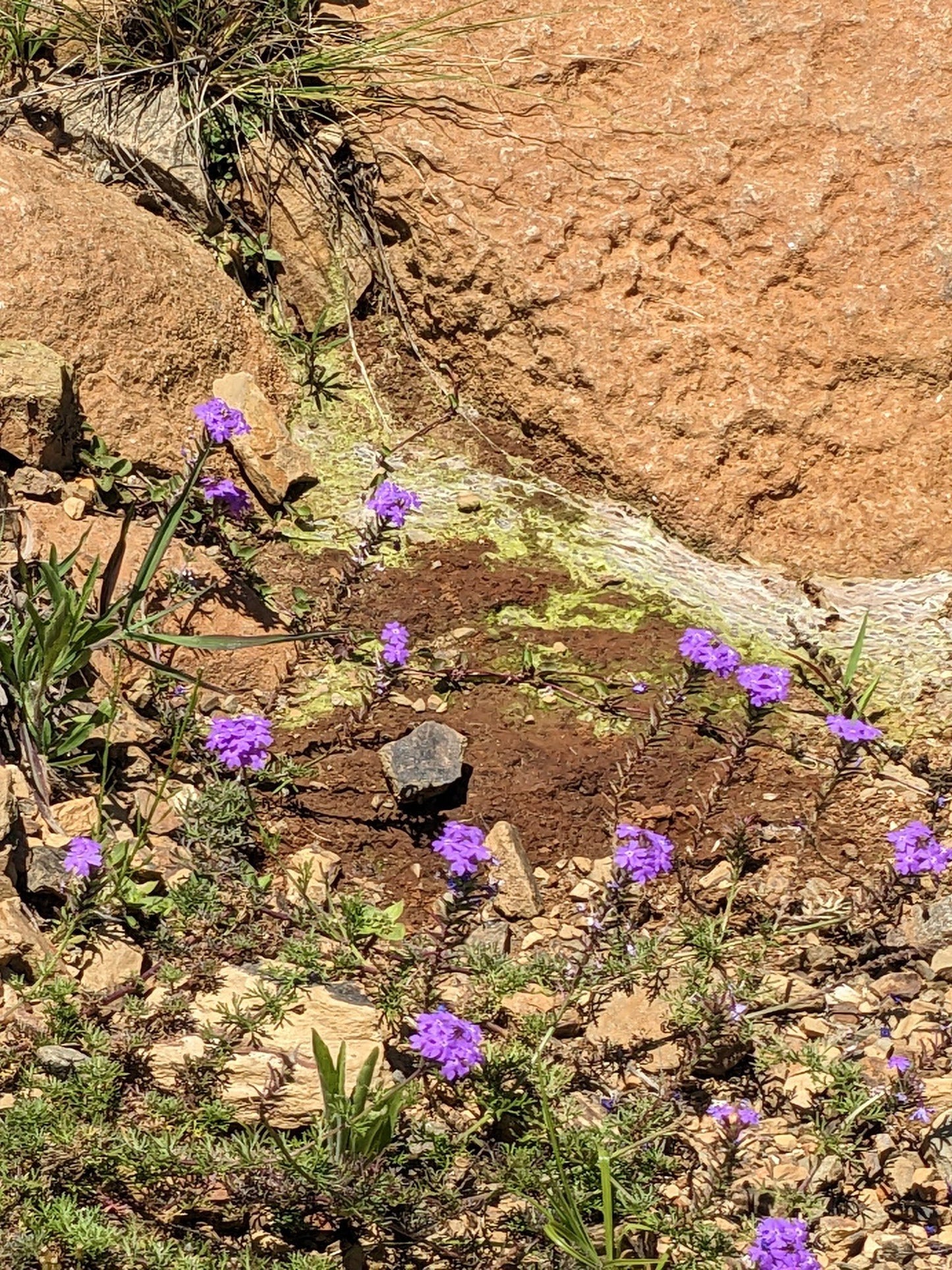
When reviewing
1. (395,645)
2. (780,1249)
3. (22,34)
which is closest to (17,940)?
(395,645)

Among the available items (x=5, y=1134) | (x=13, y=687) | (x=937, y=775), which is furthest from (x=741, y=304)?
(x=5, y=1134)

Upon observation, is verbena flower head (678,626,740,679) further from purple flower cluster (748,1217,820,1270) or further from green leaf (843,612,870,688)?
purple flower cluster (748,1217,820,1270)

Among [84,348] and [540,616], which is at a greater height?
[84,348]

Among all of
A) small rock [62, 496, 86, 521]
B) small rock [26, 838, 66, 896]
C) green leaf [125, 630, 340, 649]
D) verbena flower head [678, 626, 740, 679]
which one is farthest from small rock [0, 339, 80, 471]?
verbena flower head [678, 626, 740, 679]

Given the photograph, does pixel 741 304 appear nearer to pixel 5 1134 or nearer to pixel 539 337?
pixel 539 337

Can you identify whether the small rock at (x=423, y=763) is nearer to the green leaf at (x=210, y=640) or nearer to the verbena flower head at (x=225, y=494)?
the green leaf at (x=210, y=640)

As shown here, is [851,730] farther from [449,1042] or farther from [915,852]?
[449,1042]
